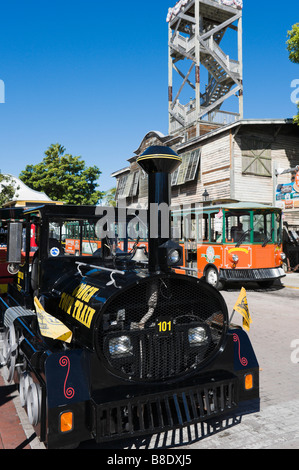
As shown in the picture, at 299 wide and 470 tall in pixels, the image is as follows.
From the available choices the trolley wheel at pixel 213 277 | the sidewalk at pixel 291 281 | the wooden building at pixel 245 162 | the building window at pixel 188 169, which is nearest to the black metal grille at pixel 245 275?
the trolley wheel at pixel 213 277

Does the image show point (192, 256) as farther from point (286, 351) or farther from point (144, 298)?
point (144, 298)

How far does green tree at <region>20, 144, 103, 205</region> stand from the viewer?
39.0 metres

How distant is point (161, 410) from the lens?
121 inches

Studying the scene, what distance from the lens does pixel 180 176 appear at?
2259 centimetres

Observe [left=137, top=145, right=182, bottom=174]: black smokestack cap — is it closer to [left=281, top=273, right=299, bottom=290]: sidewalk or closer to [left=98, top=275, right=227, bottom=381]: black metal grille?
[left=98, top=275, right=227, bottom=381]: black metal grille

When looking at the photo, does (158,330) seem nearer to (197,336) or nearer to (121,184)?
(197,336)

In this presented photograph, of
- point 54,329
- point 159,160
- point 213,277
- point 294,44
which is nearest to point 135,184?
point 294,44

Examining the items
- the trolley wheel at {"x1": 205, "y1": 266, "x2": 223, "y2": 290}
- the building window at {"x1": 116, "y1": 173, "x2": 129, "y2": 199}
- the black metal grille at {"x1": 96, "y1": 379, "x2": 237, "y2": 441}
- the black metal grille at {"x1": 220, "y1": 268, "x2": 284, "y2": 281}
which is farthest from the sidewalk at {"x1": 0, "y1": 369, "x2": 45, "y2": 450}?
the building window at {"x1": 116, "y1": 173, "x2": 129, "y2": 199}

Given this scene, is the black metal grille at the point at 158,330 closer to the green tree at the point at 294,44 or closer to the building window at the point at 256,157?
the green tree at the point at 294,44

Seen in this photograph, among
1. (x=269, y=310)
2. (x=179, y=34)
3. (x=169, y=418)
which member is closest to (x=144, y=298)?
(x=169, y=418)

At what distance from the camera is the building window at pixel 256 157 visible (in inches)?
742

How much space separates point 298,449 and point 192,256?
11172 mm
